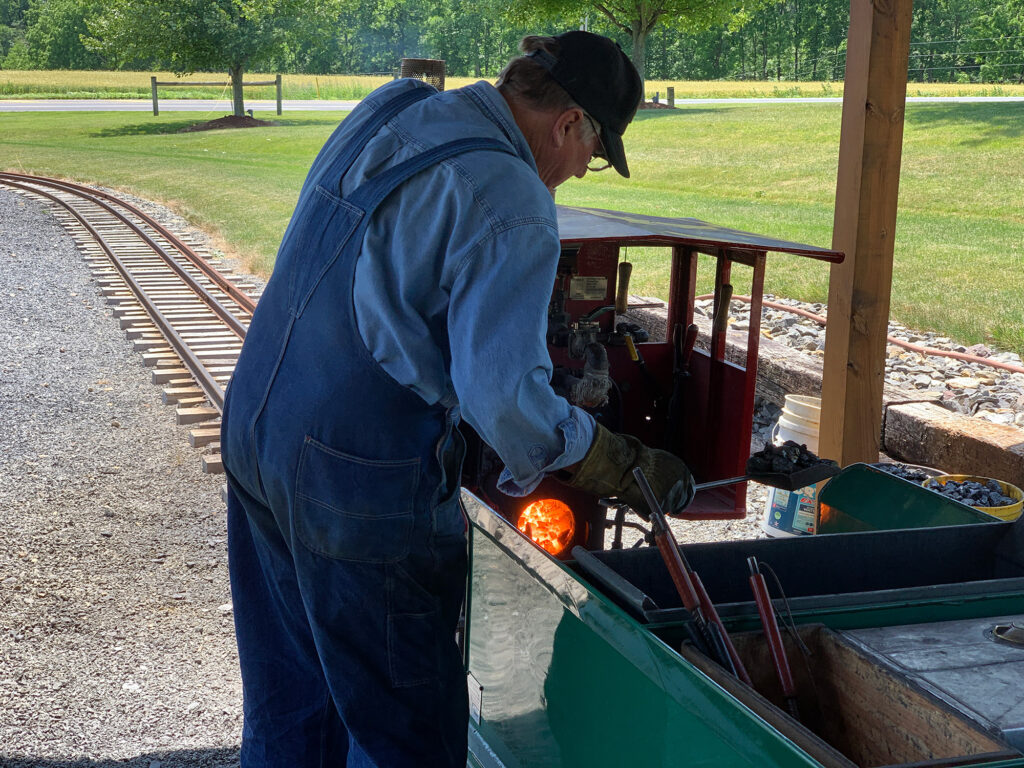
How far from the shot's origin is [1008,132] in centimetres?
A: 2130

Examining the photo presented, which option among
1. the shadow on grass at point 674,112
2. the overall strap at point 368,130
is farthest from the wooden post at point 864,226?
the shadow on grass at point 674,112

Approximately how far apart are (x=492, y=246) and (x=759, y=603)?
85 cm

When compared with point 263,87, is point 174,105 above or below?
below

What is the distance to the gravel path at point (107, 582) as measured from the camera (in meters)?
3.68

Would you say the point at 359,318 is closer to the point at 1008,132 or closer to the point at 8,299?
the point at 8,299

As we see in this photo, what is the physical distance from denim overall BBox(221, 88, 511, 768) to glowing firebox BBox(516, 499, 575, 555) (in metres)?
1.15

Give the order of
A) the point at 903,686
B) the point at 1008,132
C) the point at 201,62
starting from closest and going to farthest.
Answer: the point at 903,686
the point at 1008,132
the point at 201,62

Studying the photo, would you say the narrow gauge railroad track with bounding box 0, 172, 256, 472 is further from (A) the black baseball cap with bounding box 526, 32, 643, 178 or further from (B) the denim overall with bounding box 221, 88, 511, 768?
(A) the black baseball cap with bounding box 526, 32, 643, 178

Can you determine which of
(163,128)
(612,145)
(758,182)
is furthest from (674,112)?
(612,145)

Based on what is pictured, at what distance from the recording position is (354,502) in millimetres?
2051

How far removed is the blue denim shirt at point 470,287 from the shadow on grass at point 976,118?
21.4 m

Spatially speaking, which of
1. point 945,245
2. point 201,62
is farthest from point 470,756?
point 201,62

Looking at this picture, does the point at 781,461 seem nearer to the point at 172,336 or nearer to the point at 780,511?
the point at 780,511

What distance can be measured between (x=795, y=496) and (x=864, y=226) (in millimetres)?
1283
